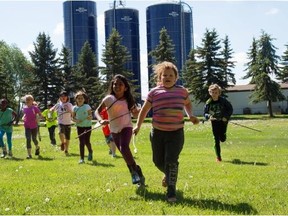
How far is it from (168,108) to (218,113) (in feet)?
17.7

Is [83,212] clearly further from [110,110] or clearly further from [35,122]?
[35,122]

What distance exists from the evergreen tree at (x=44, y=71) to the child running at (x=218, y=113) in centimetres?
5010

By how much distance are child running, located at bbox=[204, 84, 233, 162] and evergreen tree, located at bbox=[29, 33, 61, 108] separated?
50102 mm

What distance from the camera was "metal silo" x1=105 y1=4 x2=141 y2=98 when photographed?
107 meters

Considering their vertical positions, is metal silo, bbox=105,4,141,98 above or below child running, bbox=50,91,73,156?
above

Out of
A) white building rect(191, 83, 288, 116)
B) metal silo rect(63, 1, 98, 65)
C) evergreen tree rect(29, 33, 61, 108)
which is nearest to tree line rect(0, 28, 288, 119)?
evergreen tree rect(29, 33, 61, 108)

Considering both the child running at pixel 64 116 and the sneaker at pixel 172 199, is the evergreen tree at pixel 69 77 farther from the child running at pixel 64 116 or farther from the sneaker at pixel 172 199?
the sneaker at pixel 172 199

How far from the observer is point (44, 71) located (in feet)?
202

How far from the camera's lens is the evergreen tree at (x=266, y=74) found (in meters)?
61.3

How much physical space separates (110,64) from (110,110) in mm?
52934

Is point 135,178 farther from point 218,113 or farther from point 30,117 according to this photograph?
point 30,117

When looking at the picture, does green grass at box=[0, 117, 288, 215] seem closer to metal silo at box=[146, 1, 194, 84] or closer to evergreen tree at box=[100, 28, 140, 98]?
evergreen tree at box=[100, 28, 140, 98]

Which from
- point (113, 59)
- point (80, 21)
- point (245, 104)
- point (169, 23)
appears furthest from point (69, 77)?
point (80, 21)

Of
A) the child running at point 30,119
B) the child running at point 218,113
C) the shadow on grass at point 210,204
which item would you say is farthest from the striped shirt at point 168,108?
the child running at point 30,119
